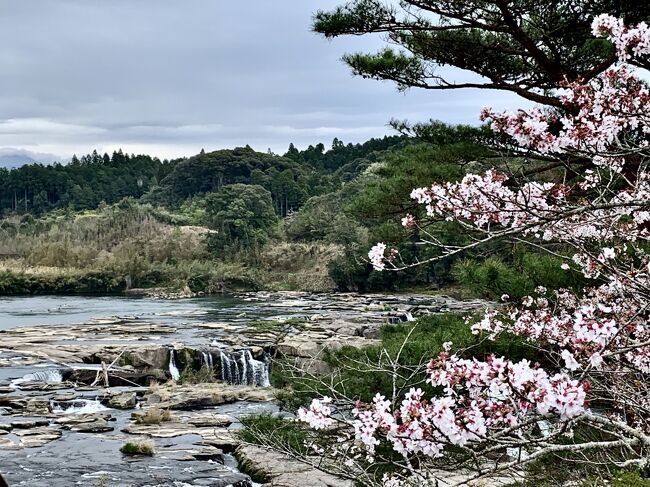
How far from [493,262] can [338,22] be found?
2927 millimetres

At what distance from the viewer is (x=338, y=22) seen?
716 cm

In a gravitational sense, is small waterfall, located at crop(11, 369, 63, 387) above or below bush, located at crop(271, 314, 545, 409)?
below

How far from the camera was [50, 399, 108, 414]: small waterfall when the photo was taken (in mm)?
10439

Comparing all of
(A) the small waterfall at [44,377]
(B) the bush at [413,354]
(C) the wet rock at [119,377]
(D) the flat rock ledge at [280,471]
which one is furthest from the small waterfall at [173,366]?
(B) the bush at [413,354]

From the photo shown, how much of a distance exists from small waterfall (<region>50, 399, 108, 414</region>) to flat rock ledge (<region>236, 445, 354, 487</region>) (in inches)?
130

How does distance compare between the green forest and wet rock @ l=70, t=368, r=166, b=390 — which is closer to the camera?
wet rock @ l=70, t=368, r=166, b=390

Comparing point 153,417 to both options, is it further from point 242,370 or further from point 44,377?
point 242,370

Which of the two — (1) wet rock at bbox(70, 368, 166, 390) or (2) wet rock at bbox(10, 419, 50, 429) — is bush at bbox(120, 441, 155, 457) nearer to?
(2) wet rock at bbox(10, 419, 50, 429)

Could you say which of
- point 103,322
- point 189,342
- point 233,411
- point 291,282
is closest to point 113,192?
point 291,282

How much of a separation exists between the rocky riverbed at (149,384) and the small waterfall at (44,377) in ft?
0.06

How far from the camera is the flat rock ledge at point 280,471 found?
7141mm

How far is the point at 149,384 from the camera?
12.6 metres

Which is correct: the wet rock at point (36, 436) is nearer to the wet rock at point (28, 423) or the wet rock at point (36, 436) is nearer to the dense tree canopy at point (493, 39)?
the wet rock at point (28, 423)

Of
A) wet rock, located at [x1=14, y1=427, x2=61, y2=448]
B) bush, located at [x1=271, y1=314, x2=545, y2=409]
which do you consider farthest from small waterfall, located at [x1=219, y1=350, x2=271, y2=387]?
bush, located at [x1=271, y1=314, x2=545, y2=409]
